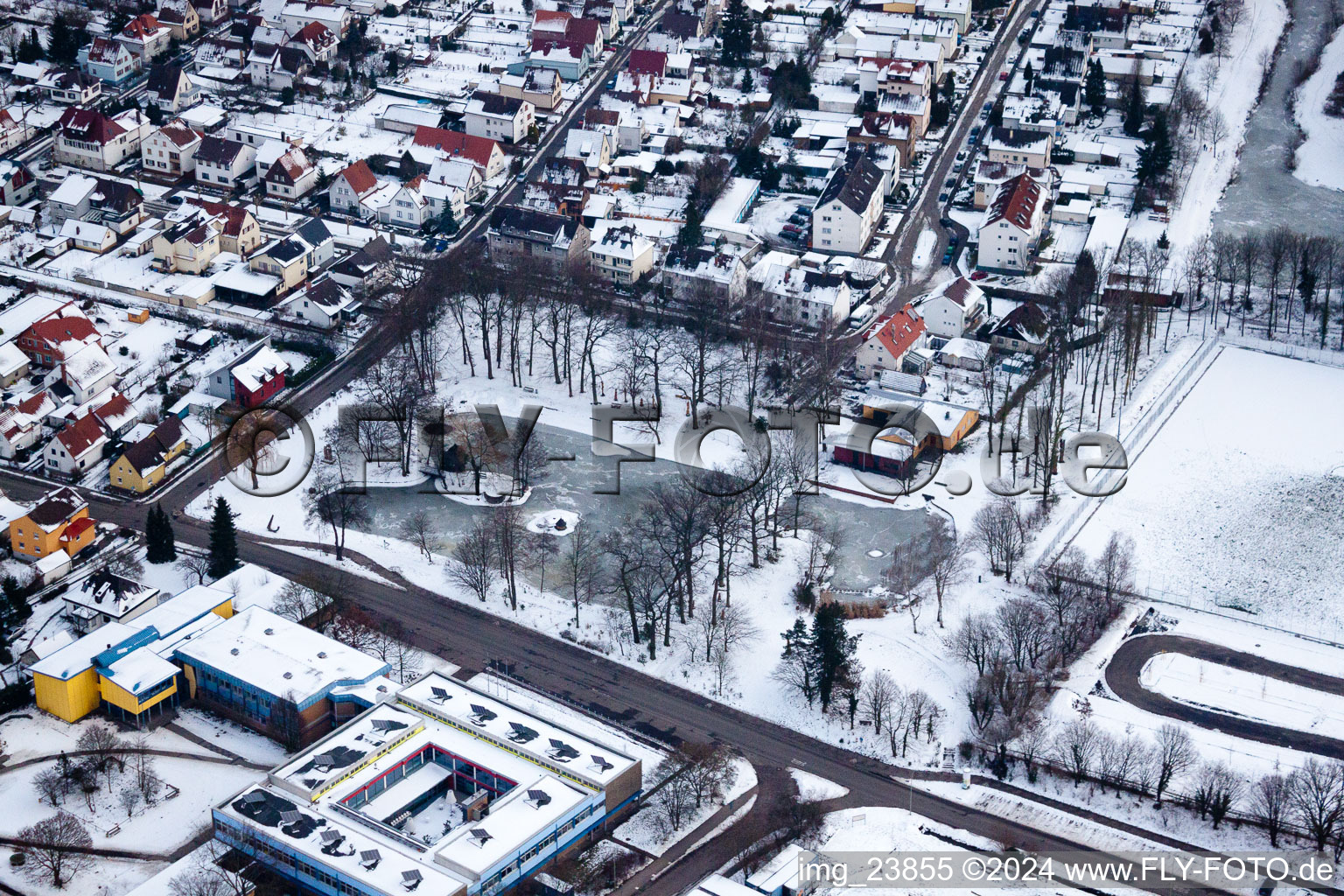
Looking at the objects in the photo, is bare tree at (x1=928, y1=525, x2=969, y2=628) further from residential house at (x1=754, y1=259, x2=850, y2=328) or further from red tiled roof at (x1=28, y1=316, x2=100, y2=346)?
red tiled roof at (x1=28, y1=316, x2=100, y2=346)

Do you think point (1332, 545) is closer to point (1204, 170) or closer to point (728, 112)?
point (1204, 170)

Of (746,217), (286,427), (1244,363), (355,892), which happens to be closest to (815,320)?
(746,217)

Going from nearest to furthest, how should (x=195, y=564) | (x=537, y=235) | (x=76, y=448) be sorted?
(x=195, y=564) < (x=76, y=448) < (x=537, y=235)

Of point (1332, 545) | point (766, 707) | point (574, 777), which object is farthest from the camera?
point (1332, 545)

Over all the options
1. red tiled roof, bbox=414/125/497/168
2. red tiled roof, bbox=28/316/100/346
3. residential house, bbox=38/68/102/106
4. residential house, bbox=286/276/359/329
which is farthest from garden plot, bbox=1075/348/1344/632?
residential house, bbox=38/68/102/106

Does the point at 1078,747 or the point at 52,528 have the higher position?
the point at 52,528

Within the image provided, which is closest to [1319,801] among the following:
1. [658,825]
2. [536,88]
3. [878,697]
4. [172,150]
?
[878,697]

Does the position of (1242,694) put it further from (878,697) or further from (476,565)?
(476,565)

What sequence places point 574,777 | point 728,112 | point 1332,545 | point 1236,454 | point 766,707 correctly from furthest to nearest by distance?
point 728,112
point 1236,454
point 1332,545
point 766,707
point 574,777

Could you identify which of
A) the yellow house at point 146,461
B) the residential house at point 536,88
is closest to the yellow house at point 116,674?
the yellow house at point 146,461
